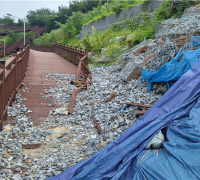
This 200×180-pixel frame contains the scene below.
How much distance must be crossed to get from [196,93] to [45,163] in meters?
2.74

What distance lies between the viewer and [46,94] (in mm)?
6723

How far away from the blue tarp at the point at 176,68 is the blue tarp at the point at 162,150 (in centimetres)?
134

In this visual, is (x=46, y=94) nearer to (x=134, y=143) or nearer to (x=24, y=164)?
(x=24, y=164)

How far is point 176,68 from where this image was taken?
4770 millimetres

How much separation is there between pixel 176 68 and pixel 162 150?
2768mm

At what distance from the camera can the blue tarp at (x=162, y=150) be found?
2.27 m

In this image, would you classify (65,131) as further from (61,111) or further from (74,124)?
(61,111)

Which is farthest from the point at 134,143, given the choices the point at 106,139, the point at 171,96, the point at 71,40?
the point at 71,40

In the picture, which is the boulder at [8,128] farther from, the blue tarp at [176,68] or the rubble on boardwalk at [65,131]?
the blue tarp at [176,68]

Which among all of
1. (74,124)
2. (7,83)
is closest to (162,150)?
(74,124)

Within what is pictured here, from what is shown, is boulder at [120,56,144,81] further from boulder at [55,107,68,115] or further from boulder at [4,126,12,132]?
boulder at [4,126,12,132]

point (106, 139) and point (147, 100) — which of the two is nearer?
point (106, 139)

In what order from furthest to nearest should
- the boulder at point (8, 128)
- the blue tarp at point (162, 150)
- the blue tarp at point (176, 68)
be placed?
1. the blue tarp at point (176, 68)
2. the boulder at point (8, 128)
3. the blue tarp at point (162, 150)

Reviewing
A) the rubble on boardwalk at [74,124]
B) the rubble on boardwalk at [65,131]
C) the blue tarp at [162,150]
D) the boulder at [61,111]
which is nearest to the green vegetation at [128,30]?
the rubble on boardwalk at [74,124]
